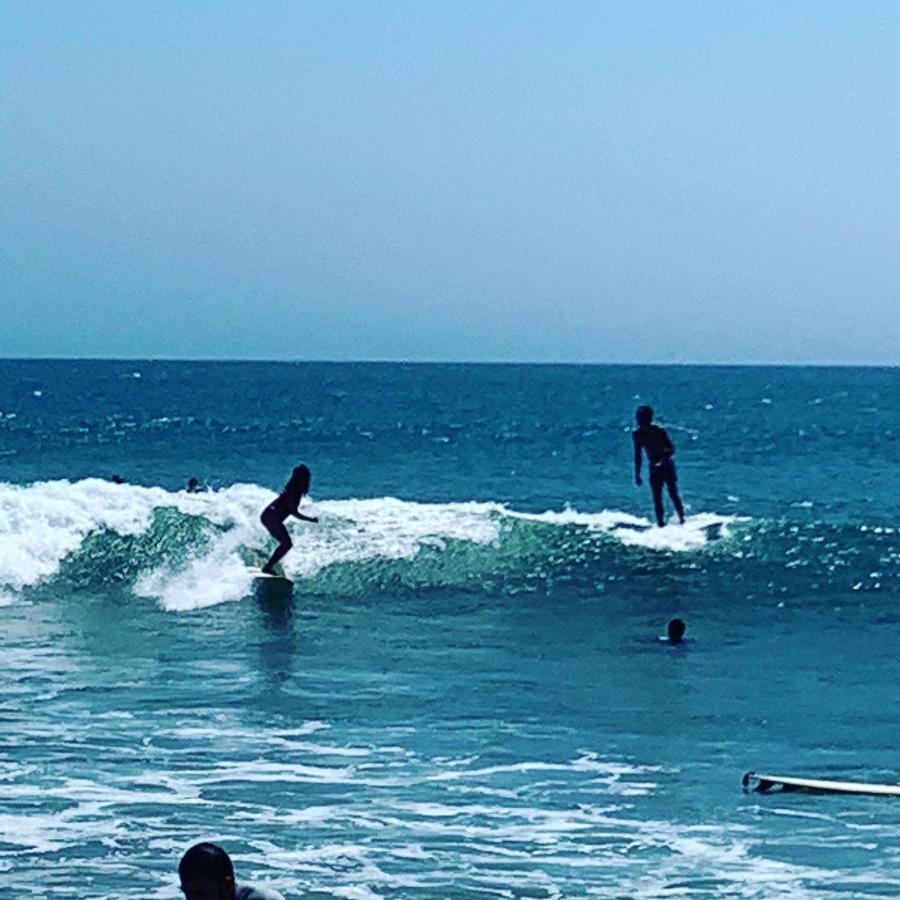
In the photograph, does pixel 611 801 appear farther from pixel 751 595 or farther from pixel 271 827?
pixel 751 595

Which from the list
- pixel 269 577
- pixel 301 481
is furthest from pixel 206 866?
pixel 269 577

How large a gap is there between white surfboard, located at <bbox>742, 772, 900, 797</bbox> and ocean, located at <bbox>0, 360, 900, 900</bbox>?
0.44 ft

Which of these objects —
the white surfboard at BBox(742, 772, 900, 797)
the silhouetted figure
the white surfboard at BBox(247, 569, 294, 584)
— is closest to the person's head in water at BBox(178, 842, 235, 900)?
the silhouetted figure

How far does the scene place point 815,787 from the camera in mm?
13477

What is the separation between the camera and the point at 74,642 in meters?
20.6

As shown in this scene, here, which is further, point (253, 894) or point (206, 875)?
point (253, 894)

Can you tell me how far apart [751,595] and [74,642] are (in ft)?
28.8

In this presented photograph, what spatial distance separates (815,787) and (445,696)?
4622 millimetres

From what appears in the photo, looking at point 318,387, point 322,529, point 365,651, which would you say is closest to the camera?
point 365,651

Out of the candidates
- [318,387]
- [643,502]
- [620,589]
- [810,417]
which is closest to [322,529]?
[620,589]

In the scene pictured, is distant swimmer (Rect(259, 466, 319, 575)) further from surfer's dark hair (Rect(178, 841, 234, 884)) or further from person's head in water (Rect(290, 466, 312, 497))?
surfer's dark hair (Rect(178, 841, 234, 884))

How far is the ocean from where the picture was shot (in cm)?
1203

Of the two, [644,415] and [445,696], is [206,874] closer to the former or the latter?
[445,696]

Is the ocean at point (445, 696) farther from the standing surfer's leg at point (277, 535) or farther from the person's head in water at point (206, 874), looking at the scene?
the person's head in water at point (206, 874)
